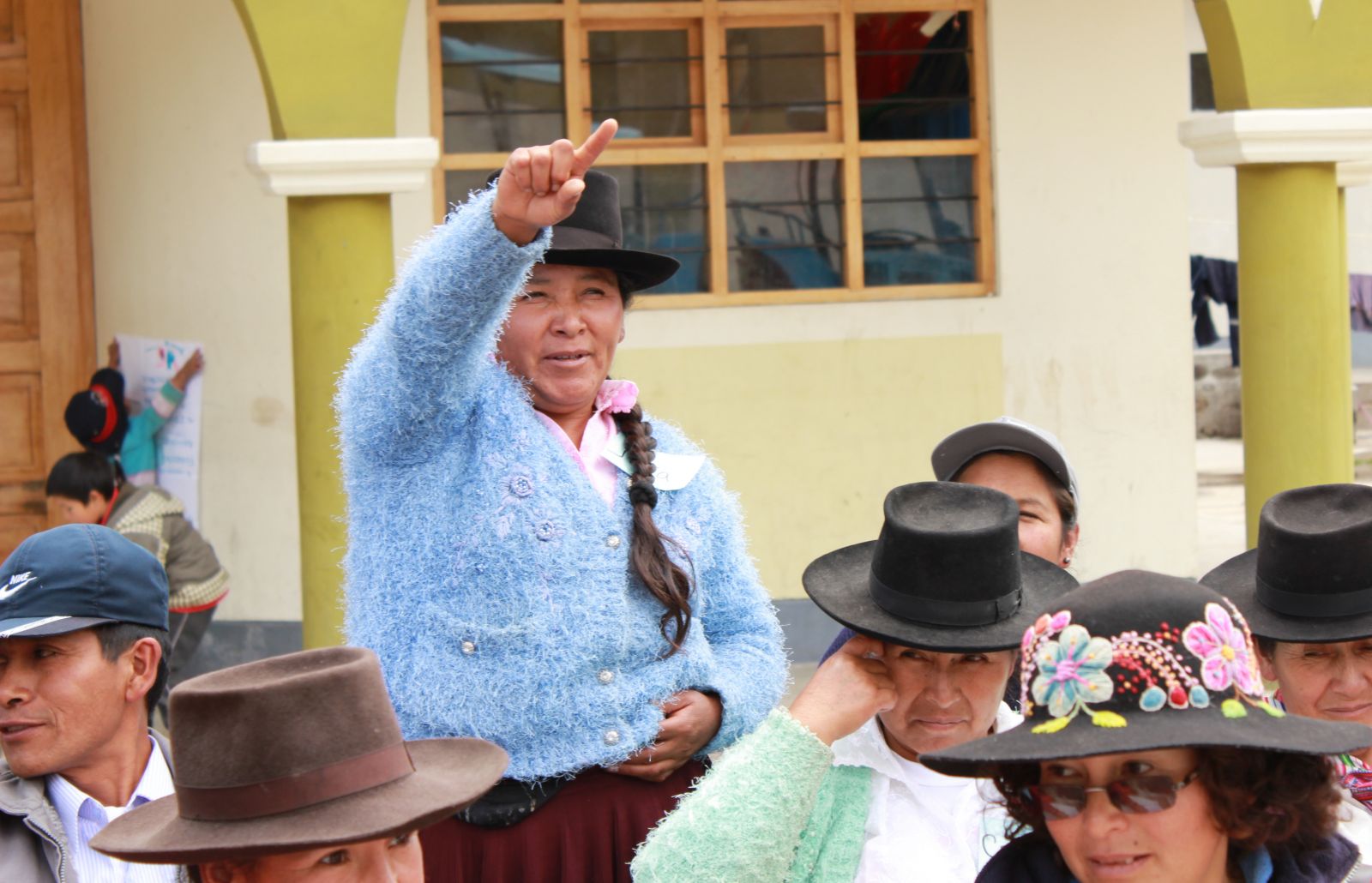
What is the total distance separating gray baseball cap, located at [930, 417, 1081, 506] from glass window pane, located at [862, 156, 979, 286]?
4111 mm

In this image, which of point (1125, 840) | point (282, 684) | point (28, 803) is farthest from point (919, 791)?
point (28, 803)

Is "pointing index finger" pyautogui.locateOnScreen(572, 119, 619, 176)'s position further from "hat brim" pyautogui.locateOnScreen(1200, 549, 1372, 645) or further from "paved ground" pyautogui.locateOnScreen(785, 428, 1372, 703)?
"paved ground" pyautogui.locateOnScreen(785, 428, 1372, 703)

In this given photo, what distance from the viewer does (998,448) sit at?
113 inches

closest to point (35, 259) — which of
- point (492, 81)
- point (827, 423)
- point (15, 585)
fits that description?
point (492, 81)

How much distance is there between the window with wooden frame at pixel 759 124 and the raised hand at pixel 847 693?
4.61 meters

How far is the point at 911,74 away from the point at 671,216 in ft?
4.04

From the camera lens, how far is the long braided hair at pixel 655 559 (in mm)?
2590

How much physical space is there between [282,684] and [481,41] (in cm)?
531

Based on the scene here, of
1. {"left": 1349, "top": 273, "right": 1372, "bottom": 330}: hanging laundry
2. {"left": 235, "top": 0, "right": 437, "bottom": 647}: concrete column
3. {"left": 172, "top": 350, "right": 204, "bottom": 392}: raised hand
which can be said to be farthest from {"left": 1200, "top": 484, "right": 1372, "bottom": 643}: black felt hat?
{"left": 1349, "top": 273, "right": 1372, "bottom": 330}: hanging laundry

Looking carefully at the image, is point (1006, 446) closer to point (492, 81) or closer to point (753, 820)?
point (753, 820)

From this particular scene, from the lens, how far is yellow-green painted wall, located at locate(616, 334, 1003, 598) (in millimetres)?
6840

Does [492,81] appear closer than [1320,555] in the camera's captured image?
No

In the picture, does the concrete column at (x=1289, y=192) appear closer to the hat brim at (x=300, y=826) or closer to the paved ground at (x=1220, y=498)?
the paved ground at (x=1220, y=498)

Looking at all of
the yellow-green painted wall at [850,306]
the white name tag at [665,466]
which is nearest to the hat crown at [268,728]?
the white name tag at [665,466]
